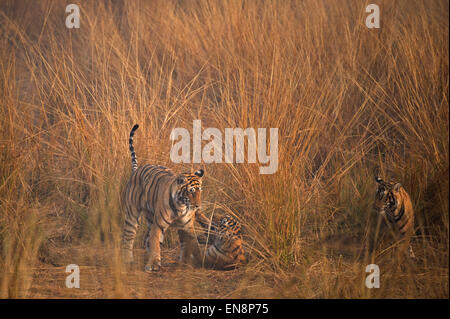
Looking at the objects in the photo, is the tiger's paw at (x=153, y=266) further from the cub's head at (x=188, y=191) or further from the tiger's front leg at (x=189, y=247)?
the cub's head at (x=188, y=191)

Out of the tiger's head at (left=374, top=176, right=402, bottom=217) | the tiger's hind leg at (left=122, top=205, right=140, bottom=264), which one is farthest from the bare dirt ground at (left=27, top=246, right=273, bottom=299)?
the tiger's head at (left=374, top=176, right=402, bottom=217)

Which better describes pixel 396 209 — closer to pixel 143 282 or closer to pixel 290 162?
pixel 290 162

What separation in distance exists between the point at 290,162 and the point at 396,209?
82 centimetres

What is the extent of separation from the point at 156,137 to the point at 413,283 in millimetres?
2255

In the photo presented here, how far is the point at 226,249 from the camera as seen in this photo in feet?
11.7

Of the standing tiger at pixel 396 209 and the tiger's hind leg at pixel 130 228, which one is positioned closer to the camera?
the standing tiger at pixel 396 209

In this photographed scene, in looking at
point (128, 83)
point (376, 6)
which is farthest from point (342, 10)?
point (128, 83)

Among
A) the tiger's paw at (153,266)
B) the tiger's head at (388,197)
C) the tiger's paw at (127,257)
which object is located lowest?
the tiger's paw at (153,266)

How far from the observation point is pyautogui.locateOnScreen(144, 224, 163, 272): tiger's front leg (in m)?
3.47

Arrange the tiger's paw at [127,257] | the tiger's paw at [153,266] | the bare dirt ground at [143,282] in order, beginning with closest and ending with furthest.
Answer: the bare dirt ground at [143,282] < the tiger's paw at [153,266] < the tiger's paw at [127,257]

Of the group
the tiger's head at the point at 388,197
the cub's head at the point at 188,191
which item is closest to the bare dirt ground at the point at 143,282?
the cub's head at the point at 188,191

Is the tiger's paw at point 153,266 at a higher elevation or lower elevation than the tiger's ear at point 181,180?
lower

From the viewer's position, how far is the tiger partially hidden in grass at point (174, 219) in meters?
3.44
